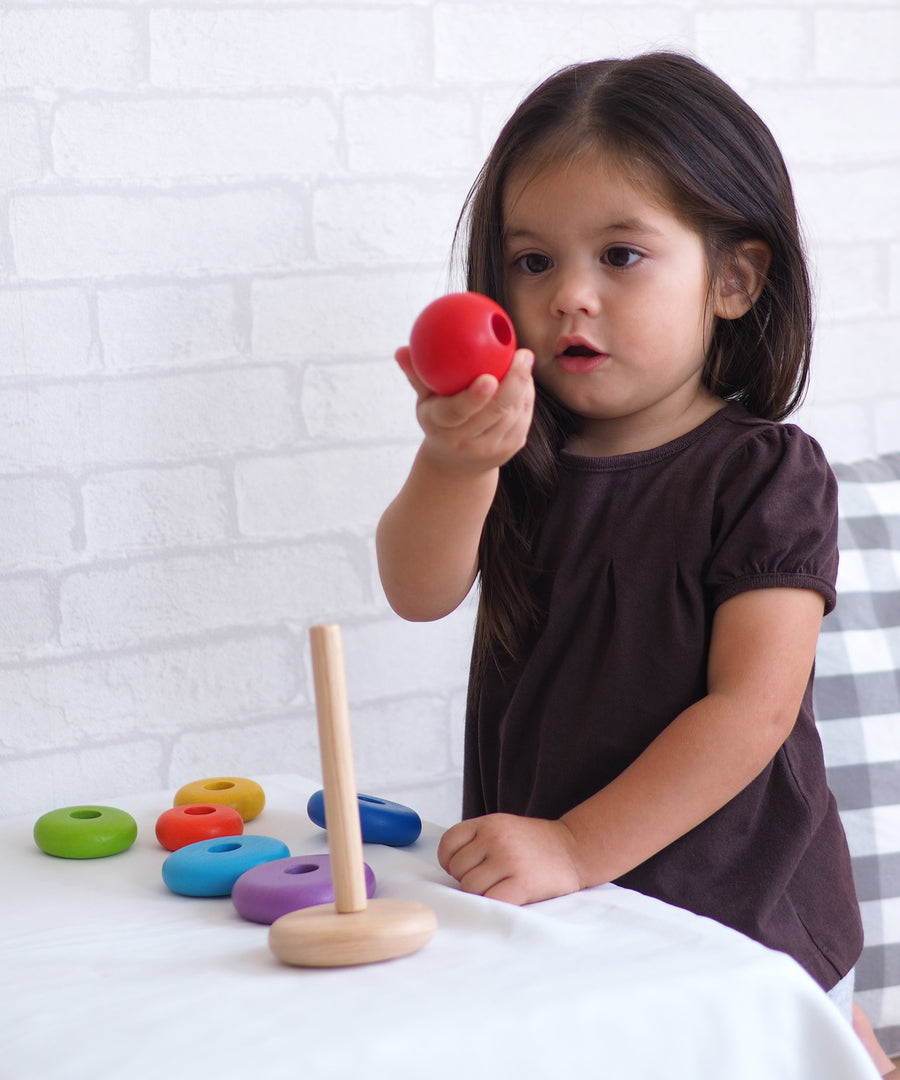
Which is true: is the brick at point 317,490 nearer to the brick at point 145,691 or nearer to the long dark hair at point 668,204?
the brick at point 145,691

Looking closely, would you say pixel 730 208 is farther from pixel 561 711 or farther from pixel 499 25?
pixel 499 25

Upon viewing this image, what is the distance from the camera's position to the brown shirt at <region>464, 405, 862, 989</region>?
0.80 meters

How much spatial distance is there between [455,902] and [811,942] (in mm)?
352

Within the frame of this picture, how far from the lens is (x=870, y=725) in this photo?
114 cm

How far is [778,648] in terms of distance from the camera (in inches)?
29.4

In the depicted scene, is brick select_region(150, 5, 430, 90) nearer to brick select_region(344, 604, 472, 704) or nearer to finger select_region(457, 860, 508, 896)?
brick select_region(344, 604, 472, 704)

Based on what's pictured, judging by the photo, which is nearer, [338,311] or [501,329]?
[501,329]

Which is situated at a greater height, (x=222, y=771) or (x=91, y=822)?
(x=91, y=822)

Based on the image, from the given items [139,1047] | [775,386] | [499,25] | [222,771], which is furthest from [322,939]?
[499,25]

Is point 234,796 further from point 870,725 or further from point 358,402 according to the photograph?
point 870,725

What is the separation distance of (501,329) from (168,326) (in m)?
0.64

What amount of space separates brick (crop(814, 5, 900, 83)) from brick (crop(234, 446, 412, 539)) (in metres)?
0.68

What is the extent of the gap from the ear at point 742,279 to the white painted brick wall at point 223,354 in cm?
38

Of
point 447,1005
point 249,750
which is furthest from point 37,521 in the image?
point 447,1005
